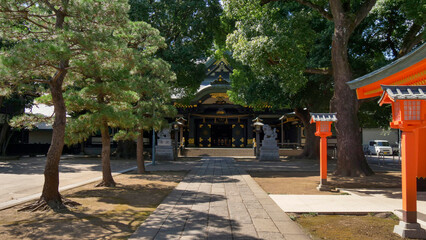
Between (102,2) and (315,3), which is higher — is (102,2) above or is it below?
below

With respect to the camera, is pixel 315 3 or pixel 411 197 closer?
pixel 411 197

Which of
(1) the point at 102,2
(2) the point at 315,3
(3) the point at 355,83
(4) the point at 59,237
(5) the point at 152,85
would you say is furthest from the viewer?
(2) the point at 315,3

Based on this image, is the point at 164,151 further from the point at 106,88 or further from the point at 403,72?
the point at 403,72

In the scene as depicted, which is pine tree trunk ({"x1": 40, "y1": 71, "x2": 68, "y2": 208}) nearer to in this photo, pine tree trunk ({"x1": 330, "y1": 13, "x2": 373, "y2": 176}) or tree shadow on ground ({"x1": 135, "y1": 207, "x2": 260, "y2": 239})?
tree shadow on ground ({"x1": 135, "y1": 207, "x2": 260, "y2": 239})

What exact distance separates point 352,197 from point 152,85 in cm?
728

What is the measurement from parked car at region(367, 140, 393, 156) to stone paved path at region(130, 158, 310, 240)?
25.1 metres

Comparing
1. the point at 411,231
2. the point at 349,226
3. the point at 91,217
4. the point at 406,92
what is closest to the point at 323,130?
the point at 349,226

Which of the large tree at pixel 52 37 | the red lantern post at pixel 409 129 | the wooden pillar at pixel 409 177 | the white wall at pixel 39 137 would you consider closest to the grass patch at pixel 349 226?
the red lantern post at pixel 409 129

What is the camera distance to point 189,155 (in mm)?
25938

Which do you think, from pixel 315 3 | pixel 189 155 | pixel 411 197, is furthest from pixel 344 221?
→ pixel 189 155

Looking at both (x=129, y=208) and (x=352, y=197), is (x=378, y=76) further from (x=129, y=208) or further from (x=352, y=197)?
(x=129, y=208)

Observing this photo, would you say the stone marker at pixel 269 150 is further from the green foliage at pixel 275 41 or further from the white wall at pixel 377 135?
the white wall at pixel 377 135

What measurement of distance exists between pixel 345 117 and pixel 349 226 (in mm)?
6479

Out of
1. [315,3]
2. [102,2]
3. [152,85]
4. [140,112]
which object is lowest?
[140,112]
